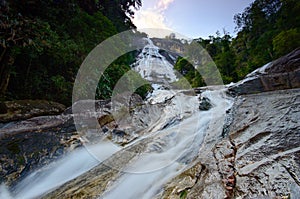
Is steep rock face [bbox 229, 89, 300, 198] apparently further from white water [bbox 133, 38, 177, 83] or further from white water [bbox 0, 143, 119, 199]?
white water [bbox 133, 38, 177, 83]

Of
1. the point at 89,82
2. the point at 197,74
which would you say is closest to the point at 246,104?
the point at 89,82

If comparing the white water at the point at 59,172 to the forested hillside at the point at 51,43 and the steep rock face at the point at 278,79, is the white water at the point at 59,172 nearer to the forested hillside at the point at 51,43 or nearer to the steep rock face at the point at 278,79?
the forested hillside at the point at 51,43

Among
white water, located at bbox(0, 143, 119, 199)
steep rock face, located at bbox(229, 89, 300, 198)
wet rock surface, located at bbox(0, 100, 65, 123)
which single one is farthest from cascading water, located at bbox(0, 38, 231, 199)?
wet rock surface, located at bbox(0, 100, 65, 123)

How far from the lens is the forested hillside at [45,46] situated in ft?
14.2

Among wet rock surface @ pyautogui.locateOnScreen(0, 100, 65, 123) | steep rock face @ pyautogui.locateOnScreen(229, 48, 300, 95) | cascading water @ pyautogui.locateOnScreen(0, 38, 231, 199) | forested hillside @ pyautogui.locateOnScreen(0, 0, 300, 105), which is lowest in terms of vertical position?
cascading water @ pyautogui.locateOnScreen(0, 38, 231, 199)

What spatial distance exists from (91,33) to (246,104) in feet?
20.7

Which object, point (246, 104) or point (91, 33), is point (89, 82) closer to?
point (91, 33)

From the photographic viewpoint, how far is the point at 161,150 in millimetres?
3504

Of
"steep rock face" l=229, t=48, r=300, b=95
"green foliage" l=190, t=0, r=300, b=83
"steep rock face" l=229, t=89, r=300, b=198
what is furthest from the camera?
"green foliage" l=190, t=0, r=300, b=83

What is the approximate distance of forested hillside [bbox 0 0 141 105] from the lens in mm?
4328

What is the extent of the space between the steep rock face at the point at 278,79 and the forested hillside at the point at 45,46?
4.94 m

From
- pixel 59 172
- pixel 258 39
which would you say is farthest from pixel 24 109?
pixel 258 39

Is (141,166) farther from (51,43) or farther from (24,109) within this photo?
(51,43)

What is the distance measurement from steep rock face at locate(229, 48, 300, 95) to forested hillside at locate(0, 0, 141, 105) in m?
4.94
